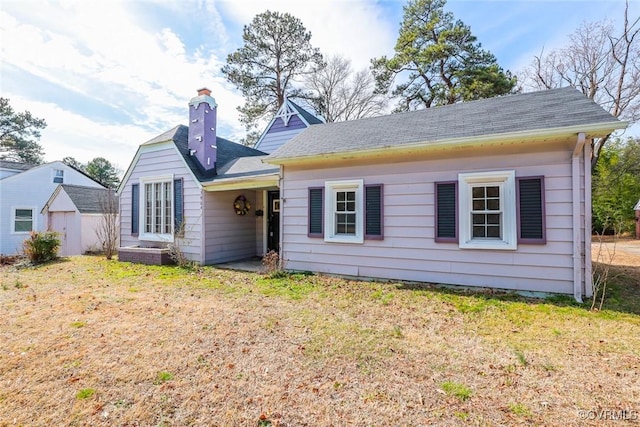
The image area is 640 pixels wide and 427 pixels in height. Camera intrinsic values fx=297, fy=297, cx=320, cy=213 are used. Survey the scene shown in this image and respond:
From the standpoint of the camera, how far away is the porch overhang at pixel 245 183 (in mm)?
8031

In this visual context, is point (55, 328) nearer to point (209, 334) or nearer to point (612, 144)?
point (209, 334)

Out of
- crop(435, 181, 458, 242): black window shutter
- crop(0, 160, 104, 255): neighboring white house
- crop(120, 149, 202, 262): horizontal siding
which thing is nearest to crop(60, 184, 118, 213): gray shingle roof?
crop(0, 160, 104, 255): neighboring white house

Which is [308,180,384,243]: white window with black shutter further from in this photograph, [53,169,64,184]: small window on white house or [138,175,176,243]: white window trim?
[53,169,64,184]: small window on white house

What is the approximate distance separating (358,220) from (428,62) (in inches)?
621

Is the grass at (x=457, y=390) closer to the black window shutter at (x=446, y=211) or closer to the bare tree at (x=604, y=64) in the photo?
the black window shutter at (x=446, y=211)

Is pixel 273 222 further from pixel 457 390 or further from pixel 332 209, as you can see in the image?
pixel 457 390

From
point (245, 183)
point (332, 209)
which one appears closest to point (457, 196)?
point (332, 209)

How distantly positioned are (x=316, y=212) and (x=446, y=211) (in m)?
2.98

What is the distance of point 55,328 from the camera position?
4176 millimetres

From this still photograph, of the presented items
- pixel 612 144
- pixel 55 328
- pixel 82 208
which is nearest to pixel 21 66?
pixel 82 208

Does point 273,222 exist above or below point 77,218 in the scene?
below

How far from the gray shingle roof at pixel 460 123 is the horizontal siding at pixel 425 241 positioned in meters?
0.49

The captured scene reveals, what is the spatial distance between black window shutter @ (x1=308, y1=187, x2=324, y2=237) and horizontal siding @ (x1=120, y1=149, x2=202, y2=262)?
3715mm

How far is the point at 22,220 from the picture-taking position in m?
16.5
